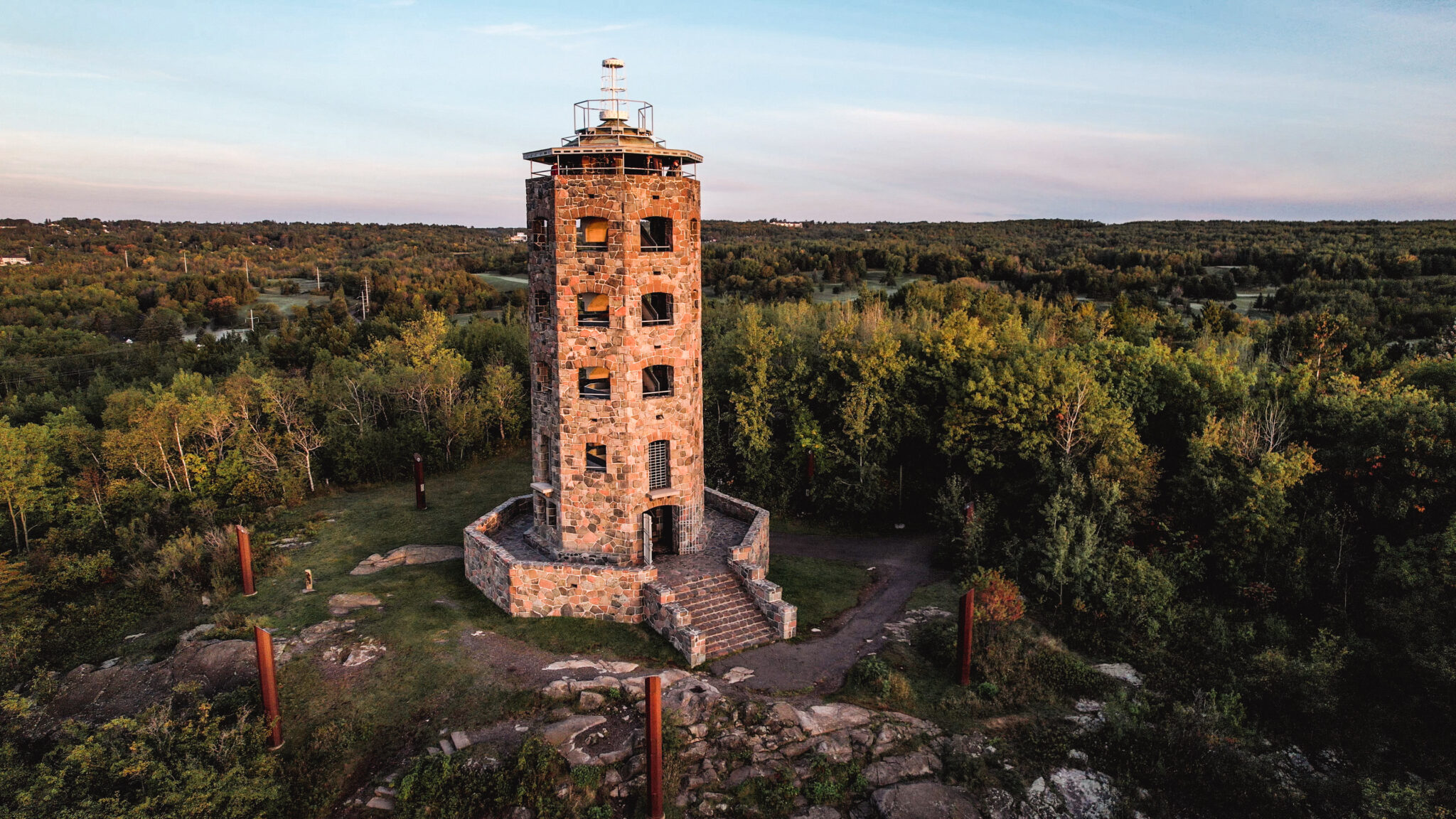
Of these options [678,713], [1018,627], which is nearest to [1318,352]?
[1018,627]

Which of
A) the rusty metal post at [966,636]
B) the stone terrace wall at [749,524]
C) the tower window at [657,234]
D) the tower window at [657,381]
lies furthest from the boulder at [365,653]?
the rusty metal post at [966,636]

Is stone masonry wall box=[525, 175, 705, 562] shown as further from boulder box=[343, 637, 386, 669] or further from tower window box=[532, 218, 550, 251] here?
boulder box=[343, 637, 386, 669]

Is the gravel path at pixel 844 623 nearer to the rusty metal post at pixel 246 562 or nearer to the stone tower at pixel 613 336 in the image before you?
the stone tower at pixel 613 336

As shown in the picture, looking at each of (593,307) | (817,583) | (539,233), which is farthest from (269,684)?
(817,583)

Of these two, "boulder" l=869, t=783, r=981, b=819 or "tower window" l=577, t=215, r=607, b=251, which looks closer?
"boulder" l=869, t=783, r=981, b=819

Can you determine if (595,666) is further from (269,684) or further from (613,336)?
(613,336)

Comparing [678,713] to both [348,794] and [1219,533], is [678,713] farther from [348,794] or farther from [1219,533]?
[1219,533]

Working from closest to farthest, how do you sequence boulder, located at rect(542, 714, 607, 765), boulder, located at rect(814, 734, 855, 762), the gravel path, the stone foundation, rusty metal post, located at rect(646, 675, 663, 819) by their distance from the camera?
rusty metal post, located at rect(646, 675, 663, 819), boulder, located at rect(542, 714, 607, 765), boulder, located at rect(814, 734, 855, 762), the gravel path, the stone foundation

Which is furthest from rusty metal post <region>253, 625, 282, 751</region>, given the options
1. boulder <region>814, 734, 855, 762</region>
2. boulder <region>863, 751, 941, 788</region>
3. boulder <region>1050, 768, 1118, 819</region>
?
boulder <region>1050, 768, 1118, 819</region>
